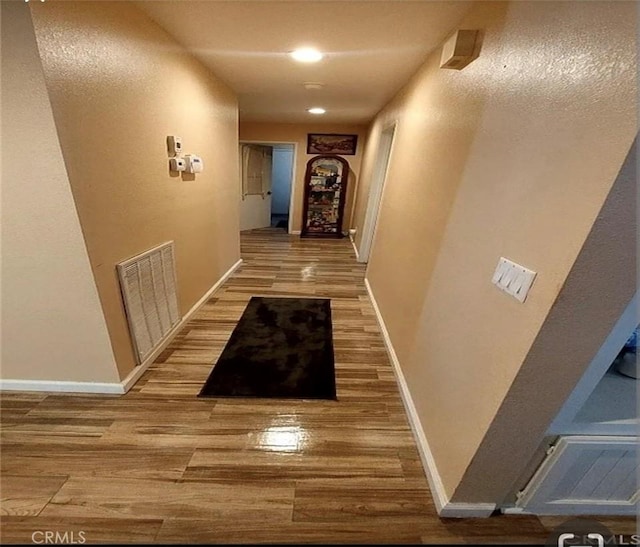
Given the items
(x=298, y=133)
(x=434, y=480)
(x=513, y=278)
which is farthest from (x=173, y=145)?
(x=298, y=133)

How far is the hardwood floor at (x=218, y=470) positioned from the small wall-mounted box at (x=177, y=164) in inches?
55.3

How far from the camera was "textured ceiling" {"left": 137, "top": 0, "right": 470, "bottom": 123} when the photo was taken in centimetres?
141

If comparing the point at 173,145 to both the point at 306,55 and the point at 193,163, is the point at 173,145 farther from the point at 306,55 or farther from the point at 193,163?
the point at 306,55

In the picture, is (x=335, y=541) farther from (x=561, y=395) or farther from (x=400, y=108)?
(x=400, y=108)

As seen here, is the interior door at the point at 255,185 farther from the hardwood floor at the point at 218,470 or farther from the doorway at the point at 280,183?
the hardwood floor at the point at 218,470

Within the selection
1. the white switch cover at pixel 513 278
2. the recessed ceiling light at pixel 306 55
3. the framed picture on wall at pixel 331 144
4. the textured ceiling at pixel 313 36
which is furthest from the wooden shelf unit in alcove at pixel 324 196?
the white switch cover at pixel 513 278

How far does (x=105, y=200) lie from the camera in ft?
4.53

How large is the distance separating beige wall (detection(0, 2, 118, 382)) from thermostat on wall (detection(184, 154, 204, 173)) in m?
1.04

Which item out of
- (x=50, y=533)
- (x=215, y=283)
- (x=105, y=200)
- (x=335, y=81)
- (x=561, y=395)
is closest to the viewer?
(x=561, y=395)

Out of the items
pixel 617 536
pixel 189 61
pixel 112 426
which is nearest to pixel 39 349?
pixel 112 426

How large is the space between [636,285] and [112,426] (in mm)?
2193

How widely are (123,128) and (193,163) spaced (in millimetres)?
704

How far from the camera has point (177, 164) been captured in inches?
78.0

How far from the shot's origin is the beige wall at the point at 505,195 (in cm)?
64
